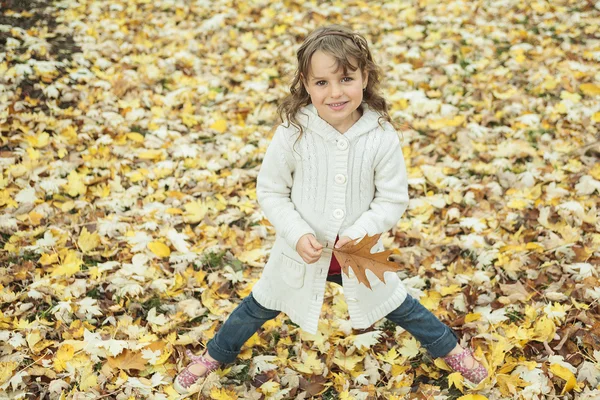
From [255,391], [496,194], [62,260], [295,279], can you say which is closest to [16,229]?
[62,260]

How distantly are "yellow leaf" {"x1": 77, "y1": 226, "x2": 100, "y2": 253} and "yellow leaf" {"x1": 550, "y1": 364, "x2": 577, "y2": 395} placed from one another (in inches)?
103

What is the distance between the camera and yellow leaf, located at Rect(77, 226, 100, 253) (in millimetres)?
3330

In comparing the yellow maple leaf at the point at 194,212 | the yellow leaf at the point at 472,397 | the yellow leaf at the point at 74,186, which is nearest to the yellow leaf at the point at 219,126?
the yellow maple leaf at the point at 194,212

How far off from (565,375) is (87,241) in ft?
8.90

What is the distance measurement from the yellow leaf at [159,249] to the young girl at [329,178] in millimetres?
1215

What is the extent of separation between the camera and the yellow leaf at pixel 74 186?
384 cm

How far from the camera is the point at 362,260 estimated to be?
204 cm

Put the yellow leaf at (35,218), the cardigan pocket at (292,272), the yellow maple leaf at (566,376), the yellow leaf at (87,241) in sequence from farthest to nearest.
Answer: the yellow leaf at (35,218)
the yellow leaf at (87,241)
the yellow maple leaf at (566,376)
the cardigan pocket at (292,272)

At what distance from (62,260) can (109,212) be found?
0.59m

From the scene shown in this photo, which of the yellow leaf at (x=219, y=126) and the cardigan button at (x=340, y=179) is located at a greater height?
the cardigan button at (x=340, y=179)

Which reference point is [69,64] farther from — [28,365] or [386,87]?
[28,365]

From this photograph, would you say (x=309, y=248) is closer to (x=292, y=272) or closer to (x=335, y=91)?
(x=292, y=272)

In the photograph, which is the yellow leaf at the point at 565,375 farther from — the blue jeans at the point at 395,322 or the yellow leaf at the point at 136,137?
the yellow leaf at the point at 136,137

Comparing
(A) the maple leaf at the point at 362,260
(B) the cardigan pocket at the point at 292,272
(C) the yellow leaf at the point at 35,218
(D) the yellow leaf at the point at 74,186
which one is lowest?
(C) the yellow leaf at the point at 35,218
